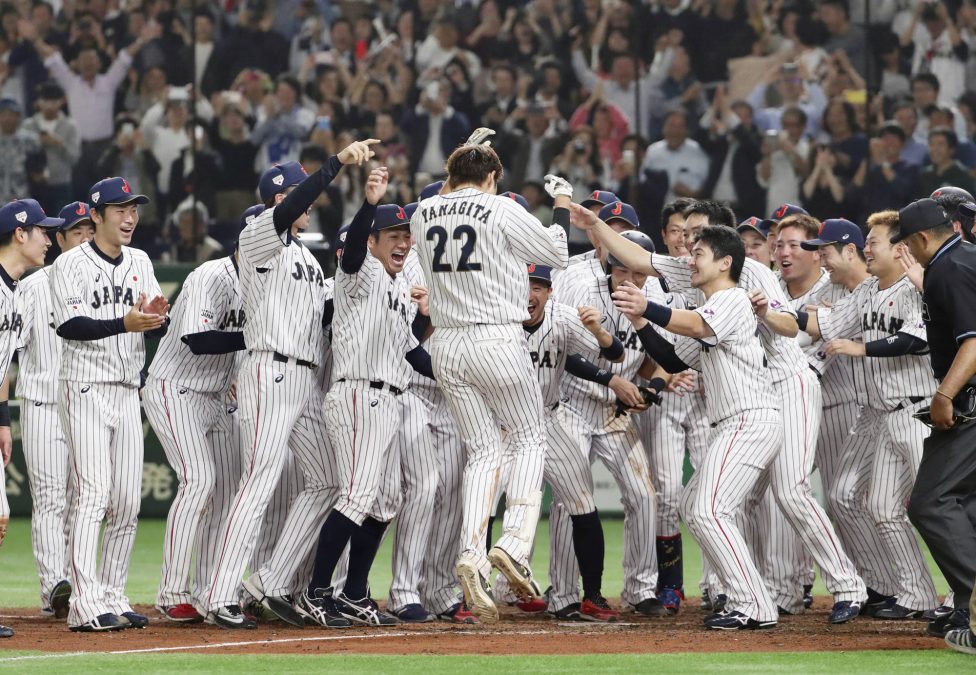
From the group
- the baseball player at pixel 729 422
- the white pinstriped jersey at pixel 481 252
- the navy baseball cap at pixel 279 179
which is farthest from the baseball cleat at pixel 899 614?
the navy baseball cap at pixel 279 179

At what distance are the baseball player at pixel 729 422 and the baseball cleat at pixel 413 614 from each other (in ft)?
4.73

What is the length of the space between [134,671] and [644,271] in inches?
123

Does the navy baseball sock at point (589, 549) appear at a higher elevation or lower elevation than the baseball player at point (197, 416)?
lower

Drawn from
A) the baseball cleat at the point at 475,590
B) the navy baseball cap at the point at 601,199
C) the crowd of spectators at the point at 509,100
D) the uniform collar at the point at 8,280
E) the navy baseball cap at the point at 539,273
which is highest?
the crowd of spectators at the point at 509,100

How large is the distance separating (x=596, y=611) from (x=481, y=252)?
2.19 m

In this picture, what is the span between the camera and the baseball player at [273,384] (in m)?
6.52

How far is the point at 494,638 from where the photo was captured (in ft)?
20.7

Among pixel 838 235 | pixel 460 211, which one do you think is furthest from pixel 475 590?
Result: pixel 838 235

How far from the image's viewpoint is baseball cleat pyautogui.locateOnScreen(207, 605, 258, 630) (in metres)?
6.53

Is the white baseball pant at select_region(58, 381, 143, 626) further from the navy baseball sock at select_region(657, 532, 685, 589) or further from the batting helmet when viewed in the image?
the navy baseball sock at select_region(657, 532, 685, 589)

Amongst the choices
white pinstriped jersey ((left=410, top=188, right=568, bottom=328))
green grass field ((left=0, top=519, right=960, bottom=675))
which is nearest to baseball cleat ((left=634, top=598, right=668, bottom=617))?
green grass field ((left=0, top=519, right=960, bottom=675))

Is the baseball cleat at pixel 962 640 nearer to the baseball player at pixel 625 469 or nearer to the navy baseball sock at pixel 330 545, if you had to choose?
the baseball player at pixel 625 469

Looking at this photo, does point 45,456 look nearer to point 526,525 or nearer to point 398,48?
point 526,525

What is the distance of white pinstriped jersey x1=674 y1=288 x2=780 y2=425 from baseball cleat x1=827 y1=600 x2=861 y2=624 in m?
1.11
